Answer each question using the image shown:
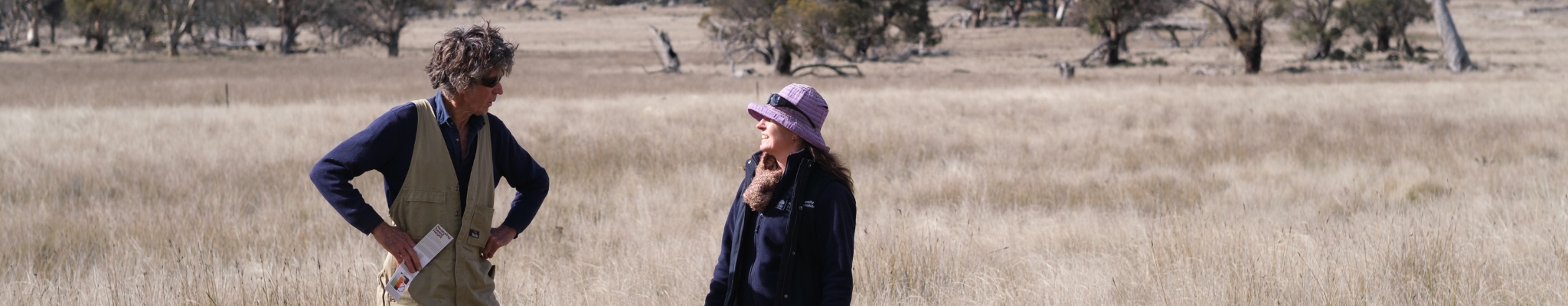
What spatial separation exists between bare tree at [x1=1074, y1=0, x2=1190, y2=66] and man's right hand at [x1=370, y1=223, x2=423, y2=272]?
35.0m

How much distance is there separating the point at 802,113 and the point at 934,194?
17.9 ft

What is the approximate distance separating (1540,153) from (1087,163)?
4.35m

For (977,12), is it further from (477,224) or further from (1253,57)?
(477,224)

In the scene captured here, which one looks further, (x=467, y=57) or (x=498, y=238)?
(x=498, y=238)

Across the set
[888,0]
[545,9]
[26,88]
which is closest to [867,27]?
[888,0]

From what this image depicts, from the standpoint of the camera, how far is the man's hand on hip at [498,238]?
3.01 meters

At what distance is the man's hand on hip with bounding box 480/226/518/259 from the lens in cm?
301

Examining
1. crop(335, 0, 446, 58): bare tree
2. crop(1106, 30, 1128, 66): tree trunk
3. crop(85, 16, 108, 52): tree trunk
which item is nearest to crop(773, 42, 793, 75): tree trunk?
crop(1106, 30, 1128, 66): tree trunk

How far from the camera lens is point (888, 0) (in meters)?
46.2

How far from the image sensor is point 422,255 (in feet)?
9.11

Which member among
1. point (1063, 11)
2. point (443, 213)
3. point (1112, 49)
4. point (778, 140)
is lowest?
point (1112, 49)

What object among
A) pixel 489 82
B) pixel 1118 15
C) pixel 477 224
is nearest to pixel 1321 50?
pixel 1118 15

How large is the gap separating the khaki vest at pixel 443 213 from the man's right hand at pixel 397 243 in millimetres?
44

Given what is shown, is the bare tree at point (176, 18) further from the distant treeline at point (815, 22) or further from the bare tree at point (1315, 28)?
the bare tree at point (1315, 28)
